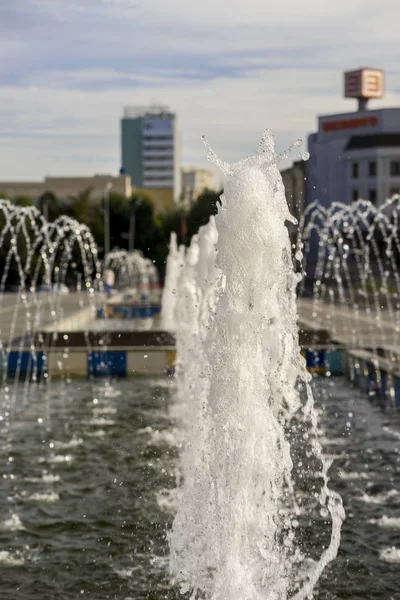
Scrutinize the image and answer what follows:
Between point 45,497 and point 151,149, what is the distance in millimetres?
171054

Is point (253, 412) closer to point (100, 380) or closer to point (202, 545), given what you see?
point (202, 545)

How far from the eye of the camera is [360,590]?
30.5 ft

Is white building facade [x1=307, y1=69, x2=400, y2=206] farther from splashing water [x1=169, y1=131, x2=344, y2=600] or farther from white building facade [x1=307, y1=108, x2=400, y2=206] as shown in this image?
splashing water [x1=169, y1=131, x2=344, y2=600]

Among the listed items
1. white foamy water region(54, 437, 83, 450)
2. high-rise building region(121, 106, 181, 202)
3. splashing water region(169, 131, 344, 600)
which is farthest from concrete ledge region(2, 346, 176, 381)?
high-rise building region(121, 106, 181, 202)

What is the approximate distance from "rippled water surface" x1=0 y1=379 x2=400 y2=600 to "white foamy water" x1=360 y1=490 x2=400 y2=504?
0.07 ft

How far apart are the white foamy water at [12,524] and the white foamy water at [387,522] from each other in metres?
3.55

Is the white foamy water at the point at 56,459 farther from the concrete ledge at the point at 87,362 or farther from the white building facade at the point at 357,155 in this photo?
the white building facade at the point at 357,155

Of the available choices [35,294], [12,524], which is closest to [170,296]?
[35,294]

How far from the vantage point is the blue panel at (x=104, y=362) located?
2216cm

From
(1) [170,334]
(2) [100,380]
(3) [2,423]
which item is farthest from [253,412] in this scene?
(1) [170,334]

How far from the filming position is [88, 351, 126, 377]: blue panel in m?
22.2

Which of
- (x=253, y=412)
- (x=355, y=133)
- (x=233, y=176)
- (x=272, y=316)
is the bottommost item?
(x=253, y=412)

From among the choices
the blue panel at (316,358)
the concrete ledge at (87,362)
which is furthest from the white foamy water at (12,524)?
the blue panel at (316,358)

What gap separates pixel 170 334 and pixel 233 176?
1713 centimetres
